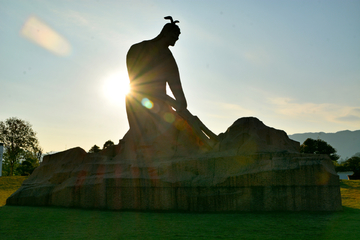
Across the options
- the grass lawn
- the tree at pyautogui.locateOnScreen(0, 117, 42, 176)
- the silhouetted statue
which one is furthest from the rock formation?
the tree at pyautogui.locateOnScreen(0, 117, 42, 176)

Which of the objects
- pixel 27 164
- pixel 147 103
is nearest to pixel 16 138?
pixel 27 164

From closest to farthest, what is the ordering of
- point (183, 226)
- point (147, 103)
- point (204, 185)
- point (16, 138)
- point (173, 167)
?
1. point (183, 226)
2. point (204, 185)
3. point (173, 167)
4. point (147, 103)
5. point (16, 138)

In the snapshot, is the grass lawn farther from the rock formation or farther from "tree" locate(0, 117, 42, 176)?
"tree" locate(0, 117, 42, 176)

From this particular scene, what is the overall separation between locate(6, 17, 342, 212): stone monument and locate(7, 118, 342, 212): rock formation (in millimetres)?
22

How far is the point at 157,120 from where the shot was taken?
984cm

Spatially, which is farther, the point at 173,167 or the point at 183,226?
the point at 173,167

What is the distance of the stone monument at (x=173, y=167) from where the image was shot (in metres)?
6.71

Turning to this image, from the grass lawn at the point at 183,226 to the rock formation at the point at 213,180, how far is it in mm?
472

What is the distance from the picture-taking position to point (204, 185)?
23.7 ft

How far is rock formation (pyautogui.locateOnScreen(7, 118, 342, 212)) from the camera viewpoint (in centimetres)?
663

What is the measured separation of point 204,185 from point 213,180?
0.82 feet

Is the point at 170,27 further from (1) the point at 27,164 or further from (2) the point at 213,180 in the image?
(1) the point at 27,164

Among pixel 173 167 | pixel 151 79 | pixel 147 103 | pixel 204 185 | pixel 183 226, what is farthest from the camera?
pixel 151 79

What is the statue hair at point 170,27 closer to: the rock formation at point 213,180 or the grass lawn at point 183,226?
the rock formation at point 213,180
